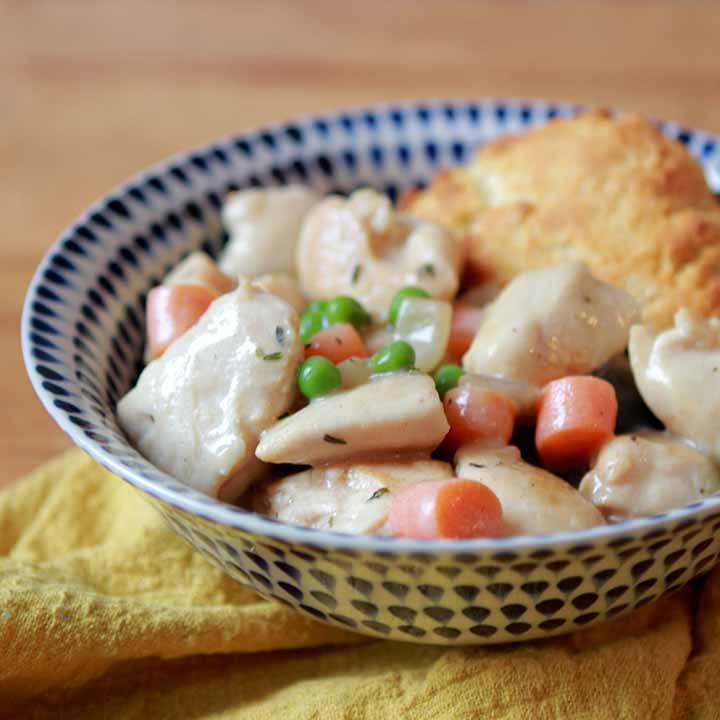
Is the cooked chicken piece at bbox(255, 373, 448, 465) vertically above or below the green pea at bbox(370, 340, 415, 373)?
below

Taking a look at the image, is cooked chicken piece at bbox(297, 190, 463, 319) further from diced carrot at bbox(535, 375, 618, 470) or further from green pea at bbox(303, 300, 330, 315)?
diced carrot at bbox(535, 375, 618, 470)

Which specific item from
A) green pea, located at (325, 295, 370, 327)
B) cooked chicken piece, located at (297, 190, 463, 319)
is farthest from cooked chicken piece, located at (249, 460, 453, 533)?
cooked chicken piece, located at (297, 190, 463, 319)

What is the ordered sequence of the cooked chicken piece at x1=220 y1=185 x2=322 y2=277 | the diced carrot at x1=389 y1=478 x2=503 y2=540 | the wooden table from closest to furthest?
the diced carrot at x1=389 y1=478 x2=503 y2=540 → the cooked chicken piece at x1=220 y1=185 x2=322 y2=277 → the wooden table

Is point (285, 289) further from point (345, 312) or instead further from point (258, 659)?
point (258, 659)

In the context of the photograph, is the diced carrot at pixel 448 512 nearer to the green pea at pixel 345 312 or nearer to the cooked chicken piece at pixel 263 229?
the green pea at pixel 345 312

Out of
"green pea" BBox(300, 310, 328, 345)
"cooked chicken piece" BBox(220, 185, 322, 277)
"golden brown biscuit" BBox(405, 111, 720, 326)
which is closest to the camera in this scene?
"green pea" BBox(300, 310, 328, 345)

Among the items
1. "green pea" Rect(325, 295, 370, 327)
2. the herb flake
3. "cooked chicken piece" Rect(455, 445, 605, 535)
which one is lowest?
"cooked chicken piece" Rect(455, 445, 605, 535)

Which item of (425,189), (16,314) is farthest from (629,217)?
(16,314)
